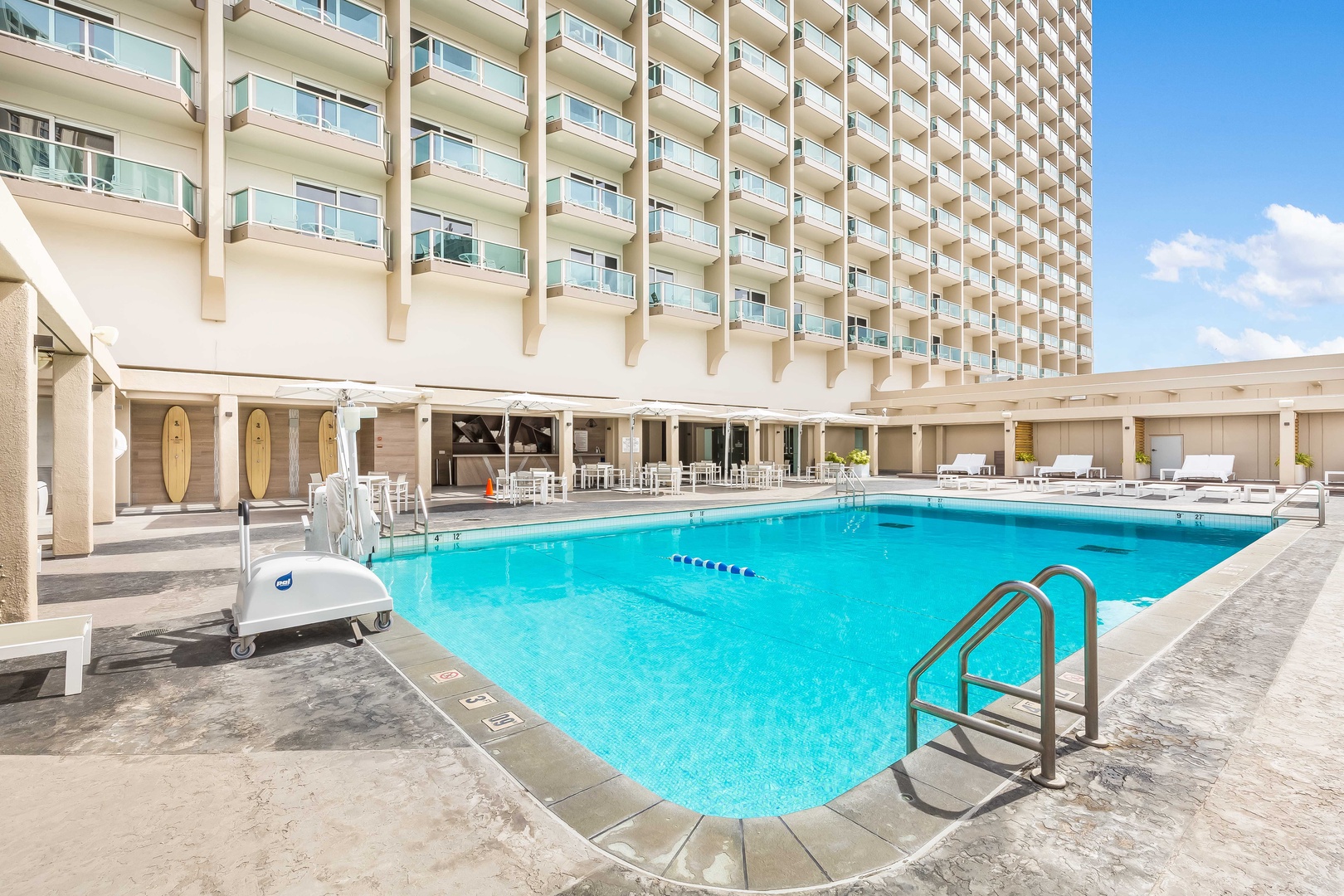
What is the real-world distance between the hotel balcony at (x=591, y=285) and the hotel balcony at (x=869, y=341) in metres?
11.1

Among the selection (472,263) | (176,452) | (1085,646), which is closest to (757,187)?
(472,263)

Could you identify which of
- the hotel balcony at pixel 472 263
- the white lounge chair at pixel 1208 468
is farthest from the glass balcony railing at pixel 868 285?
the hotel balcony at pixel 472 263

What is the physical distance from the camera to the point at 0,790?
8.42ft

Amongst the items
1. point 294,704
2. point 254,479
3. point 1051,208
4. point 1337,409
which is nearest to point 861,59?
point 1051,208

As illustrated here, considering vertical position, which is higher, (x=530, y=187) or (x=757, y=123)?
(x=757, y=123)

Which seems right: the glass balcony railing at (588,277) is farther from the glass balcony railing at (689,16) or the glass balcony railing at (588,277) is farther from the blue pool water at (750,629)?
the blue pool water at (750,629)

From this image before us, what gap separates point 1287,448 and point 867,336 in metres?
13.9

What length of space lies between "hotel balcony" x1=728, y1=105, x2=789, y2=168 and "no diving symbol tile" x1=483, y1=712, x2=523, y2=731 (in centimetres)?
2310

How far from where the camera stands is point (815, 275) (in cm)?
2481

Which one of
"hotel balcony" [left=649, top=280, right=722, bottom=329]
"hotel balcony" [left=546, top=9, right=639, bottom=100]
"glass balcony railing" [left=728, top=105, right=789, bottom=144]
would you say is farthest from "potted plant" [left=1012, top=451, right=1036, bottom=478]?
"hotel balcony" [left=546, top=9, right=639, bottom=100]

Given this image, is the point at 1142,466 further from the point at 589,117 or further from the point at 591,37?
the point at 591,37

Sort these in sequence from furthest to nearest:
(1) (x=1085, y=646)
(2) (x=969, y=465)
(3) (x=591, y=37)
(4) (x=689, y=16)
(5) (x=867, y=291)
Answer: (5) (x=867, y=291)
(2) (x=969, y=465)
(4) (x=689, y=16)
(3) (x=591, y=37)
(1) (x=1085, y=646)

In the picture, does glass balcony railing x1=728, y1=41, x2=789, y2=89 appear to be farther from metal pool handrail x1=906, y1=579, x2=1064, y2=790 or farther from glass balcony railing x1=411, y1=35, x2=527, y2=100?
metal pool handrail x1=906, y1=579, x2=1064, y2=790

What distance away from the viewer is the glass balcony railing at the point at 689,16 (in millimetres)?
20125
